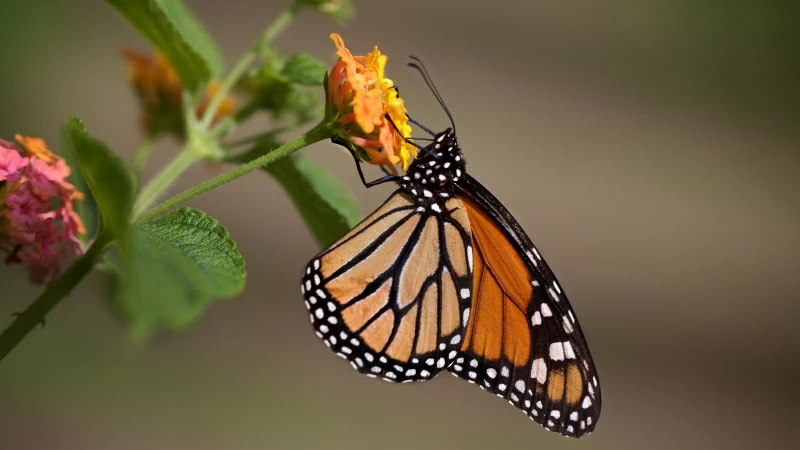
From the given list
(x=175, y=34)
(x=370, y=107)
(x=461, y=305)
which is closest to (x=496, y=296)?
(x=461, y=305)

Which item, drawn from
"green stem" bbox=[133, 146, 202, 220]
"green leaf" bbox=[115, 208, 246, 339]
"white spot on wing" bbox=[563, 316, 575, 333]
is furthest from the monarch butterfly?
"green leaf" bbox=[115, 208, 246, 339]

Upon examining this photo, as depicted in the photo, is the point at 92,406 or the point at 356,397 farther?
the point at 356,397

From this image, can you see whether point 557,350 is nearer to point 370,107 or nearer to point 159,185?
point 370,107

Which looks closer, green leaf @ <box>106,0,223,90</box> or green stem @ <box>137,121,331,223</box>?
green stem @ <box>137,121,331,223</box>

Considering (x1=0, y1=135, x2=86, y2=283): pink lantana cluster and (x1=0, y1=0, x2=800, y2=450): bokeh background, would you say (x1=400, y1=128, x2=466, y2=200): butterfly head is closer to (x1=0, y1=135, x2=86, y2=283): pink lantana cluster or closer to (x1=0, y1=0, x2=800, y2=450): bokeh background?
(x1=0, y1=135, x2=86, y2=283): pink lantana cluster

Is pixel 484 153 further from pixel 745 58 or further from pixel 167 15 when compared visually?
pixel 167 15

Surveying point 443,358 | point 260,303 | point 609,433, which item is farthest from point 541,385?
point 609,433

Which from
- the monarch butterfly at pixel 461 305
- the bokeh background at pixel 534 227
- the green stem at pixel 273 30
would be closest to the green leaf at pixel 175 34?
the green stem at pixel 273 30
